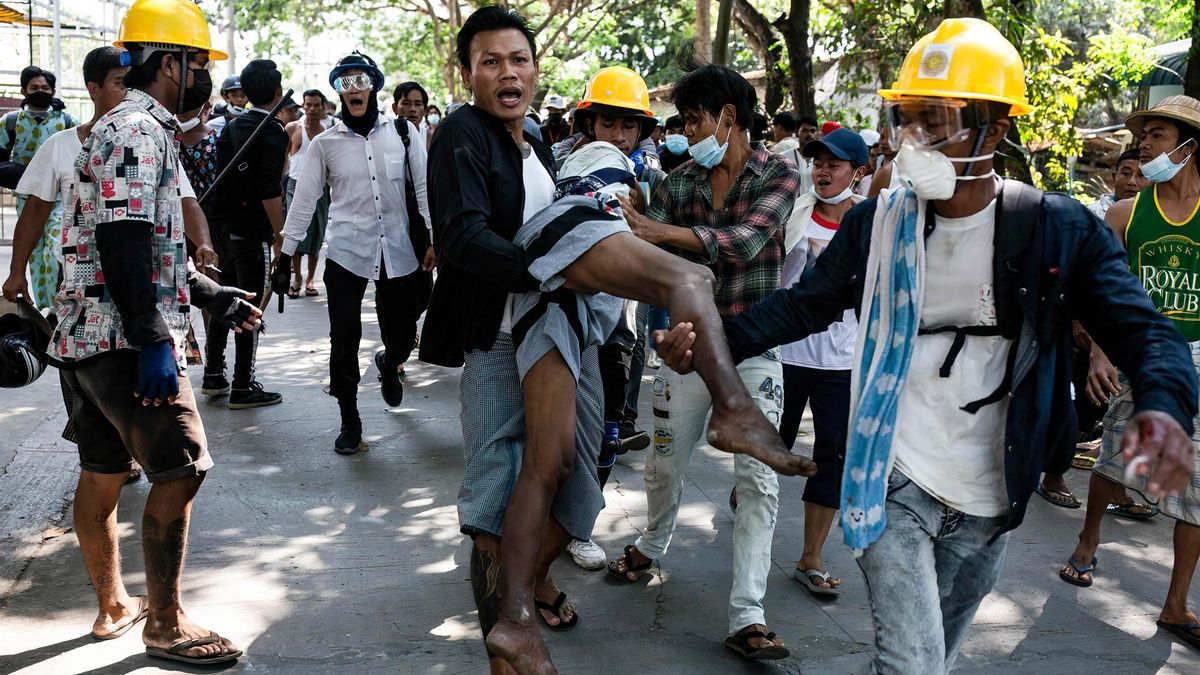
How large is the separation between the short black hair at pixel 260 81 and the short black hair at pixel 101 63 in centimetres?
249

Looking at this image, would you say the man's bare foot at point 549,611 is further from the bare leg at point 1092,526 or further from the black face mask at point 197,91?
the bare leg at point 1092,526

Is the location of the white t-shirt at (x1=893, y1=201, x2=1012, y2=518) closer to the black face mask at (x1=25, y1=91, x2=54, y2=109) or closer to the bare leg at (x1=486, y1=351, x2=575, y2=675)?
the bare leg at (x1=486, y1=351, x2=575, y2=675)

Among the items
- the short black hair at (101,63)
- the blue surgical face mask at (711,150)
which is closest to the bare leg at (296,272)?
the short black hair at (101,63)

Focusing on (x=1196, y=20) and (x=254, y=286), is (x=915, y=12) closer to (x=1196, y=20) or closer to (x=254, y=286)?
(x=1196, y=20)

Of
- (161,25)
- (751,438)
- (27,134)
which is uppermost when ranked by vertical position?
(161,25)

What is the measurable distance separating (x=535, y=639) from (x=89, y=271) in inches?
75.3

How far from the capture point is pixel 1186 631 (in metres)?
4.48

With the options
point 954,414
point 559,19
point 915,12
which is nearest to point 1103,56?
point 915,12

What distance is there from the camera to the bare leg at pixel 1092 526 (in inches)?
199

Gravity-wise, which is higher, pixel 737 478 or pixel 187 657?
pixel 737 478

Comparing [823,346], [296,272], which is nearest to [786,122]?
[296,272]

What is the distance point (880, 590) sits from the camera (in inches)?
113

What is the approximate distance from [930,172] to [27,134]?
689cm

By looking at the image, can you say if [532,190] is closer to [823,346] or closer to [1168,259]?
[823,346]
